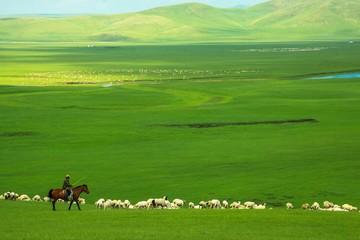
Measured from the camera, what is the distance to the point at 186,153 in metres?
39.3

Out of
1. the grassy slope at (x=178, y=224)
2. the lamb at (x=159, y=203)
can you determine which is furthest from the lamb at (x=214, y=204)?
the grassy slope at (x=178, y=224)

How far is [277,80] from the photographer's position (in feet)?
305

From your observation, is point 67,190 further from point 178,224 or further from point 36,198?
point 36,198

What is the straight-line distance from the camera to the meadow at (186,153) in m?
19.4

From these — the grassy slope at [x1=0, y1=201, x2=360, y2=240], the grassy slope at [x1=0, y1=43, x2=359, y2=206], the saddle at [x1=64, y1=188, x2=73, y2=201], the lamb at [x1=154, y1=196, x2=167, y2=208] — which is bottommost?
the grassy slope at [x1=0, y1=43, x2=359, y2=206]

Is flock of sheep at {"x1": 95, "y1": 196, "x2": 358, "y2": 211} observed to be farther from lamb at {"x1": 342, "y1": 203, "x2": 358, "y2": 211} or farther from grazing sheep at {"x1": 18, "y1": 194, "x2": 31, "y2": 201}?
grazing sheep at {"x1": 18, "y1": 194, "x2": 31, "y2": 201}

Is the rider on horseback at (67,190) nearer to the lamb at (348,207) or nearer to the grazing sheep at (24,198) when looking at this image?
the grazing sheep at (24,198)

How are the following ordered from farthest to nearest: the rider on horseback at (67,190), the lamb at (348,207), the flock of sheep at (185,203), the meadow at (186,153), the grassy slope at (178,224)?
the lamb at (348,207), the flock of sheep at (185,203), the rider on horseback at (67,190), the meadow at (186,153), the grassy slope at (178,224)

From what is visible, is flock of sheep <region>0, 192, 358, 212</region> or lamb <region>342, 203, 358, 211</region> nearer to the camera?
flock of sheep <region>0, 192, 358, 212</region>

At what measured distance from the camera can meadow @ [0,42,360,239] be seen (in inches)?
763

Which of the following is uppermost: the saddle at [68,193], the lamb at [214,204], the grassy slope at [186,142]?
the saddle at [68,193]

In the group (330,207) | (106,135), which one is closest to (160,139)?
(106,135)

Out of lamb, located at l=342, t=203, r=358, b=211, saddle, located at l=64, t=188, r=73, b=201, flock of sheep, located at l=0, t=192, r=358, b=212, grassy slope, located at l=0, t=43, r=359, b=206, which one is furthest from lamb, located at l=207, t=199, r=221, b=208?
saddle, located at l=64, t=188, r=73, b=201

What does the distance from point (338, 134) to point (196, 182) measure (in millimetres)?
19179
